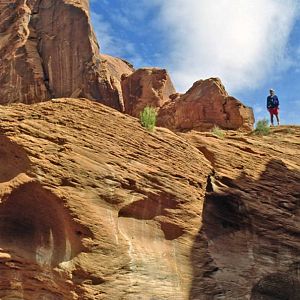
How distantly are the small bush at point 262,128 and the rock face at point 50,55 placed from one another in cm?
1085

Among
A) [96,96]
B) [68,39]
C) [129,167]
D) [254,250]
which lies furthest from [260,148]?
[68,39]

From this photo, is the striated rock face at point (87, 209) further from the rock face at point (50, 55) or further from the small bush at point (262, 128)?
the rock face at point (50, 55)

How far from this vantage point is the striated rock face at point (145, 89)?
1209 inches

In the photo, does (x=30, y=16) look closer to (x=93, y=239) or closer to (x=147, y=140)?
(x=147, y=140)

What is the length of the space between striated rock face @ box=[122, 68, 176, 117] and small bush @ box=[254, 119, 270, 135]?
1184 cm

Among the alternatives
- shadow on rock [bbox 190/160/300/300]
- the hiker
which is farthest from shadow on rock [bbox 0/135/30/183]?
the hiker

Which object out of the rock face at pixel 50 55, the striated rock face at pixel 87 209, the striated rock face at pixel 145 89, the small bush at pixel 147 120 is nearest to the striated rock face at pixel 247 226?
the striated rock face at pixel 87 209

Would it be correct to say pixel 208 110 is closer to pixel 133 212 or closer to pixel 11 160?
pixel 133 212

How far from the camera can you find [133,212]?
11.8m

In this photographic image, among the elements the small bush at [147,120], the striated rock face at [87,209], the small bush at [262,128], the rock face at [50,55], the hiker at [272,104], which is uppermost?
the rock face at [50,55]

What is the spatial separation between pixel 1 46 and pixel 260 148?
17.9 metres

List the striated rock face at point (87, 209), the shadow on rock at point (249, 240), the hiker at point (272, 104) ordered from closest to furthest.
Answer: the striated rock face at point (87, 209)
the shadow on rock at point (249, 240)
the hiker at point (272, 104)

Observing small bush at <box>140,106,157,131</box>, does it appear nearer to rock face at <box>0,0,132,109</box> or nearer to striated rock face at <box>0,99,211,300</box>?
striated rock face at <box>0,99,211,300</box>

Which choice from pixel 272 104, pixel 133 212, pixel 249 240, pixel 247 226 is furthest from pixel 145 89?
pixel 133 212
